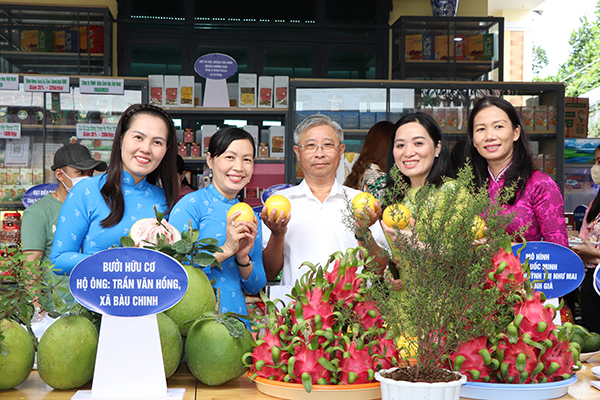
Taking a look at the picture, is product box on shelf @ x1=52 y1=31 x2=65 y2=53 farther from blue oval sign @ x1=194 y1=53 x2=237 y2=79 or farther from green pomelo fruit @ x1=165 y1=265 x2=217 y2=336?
green pomelo fruit @ x1=165 y1=265 x2=217 y2=336

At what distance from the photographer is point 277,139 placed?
5.11 m

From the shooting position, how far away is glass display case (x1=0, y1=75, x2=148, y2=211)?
15.7 feet

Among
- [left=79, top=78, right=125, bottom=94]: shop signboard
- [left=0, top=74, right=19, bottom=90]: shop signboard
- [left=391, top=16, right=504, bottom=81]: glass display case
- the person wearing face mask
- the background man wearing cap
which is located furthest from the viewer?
[left=391, top=16, right=504, bottom=81]: glass display case

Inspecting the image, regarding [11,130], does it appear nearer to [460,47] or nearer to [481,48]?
[460,47]

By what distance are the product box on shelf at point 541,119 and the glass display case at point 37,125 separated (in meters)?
3.77

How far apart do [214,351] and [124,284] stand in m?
0.23

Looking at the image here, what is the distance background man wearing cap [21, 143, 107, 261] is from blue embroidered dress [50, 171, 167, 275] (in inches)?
Answer: 45.0

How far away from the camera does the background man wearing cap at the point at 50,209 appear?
2.93 m

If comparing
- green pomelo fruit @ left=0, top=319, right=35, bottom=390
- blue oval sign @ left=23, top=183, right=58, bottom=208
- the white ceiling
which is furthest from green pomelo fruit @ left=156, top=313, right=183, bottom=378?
the white ceiling

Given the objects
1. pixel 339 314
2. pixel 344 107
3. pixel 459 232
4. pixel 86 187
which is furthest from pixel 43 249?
pixel 344 107

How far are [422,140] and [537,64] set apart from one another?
60.0 feet

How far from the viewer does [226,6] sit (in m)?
6.29

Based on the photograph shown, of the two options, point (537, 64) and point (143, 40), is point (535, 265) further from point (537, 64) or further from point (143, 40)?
point (537, 64)

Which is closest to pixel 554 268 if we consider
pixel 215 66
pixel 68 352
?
pixel 68 352
